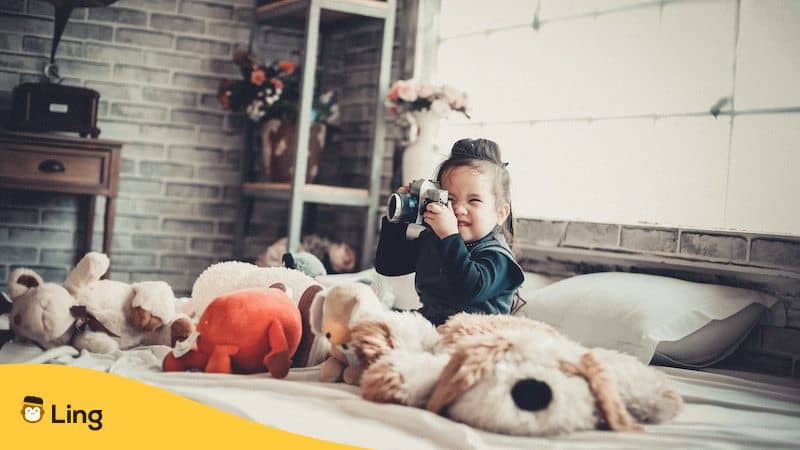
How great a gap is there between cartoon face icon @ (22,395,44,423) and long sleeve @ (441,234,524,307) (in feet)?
2.39

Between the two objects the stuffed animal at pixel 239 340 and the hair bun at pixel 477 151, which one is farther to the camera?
the hair bun at pixel 477 151

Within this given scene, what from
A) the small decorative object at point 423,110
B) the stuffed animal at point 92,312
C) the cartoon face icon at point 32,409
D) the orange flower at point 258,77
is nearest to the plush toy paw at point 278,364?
the stuffed animal at point 92,312

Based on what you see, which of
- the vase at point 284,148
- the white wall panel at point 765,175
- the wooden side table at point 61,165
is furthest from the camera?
the vase at point 284,148

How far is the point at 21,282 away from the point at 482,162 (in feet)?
2.90

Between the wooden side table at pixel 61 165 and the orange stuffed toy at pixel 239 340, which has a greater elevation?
the wooden side table at pixel 61 165

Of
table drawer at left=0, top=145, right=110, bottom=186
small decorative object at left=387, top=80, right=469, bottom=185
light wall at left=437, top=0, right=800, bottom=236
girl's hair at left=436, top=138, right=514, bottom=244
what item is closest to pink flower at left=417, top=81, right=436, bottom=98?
small decorative object at left=387, top=80, right=469, bottom=185

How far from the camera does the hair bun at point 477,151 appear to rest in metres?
1.72

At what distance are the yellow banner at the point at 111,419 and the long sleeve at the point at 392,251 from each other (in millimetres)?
732

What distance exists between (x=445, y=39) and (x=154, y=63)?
111cm

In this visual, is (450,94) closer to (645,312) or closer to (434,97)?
(434,97)

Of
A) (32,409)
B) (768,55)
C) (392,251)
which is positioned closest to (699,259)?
(768,55)

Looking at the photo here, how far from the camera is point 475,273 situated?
155 centimetres

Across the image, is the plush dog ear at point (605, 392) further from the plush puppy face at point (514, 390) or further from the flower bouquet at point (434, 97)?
the flower bouquet at point (434, 97)

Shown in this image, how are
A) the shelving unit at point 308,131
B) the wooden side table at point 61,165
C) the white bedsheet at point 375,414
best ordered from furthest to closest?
the shelving unit at point 308,131
the wooden side table at point 61,165
the white bedsheet at point 375,414
